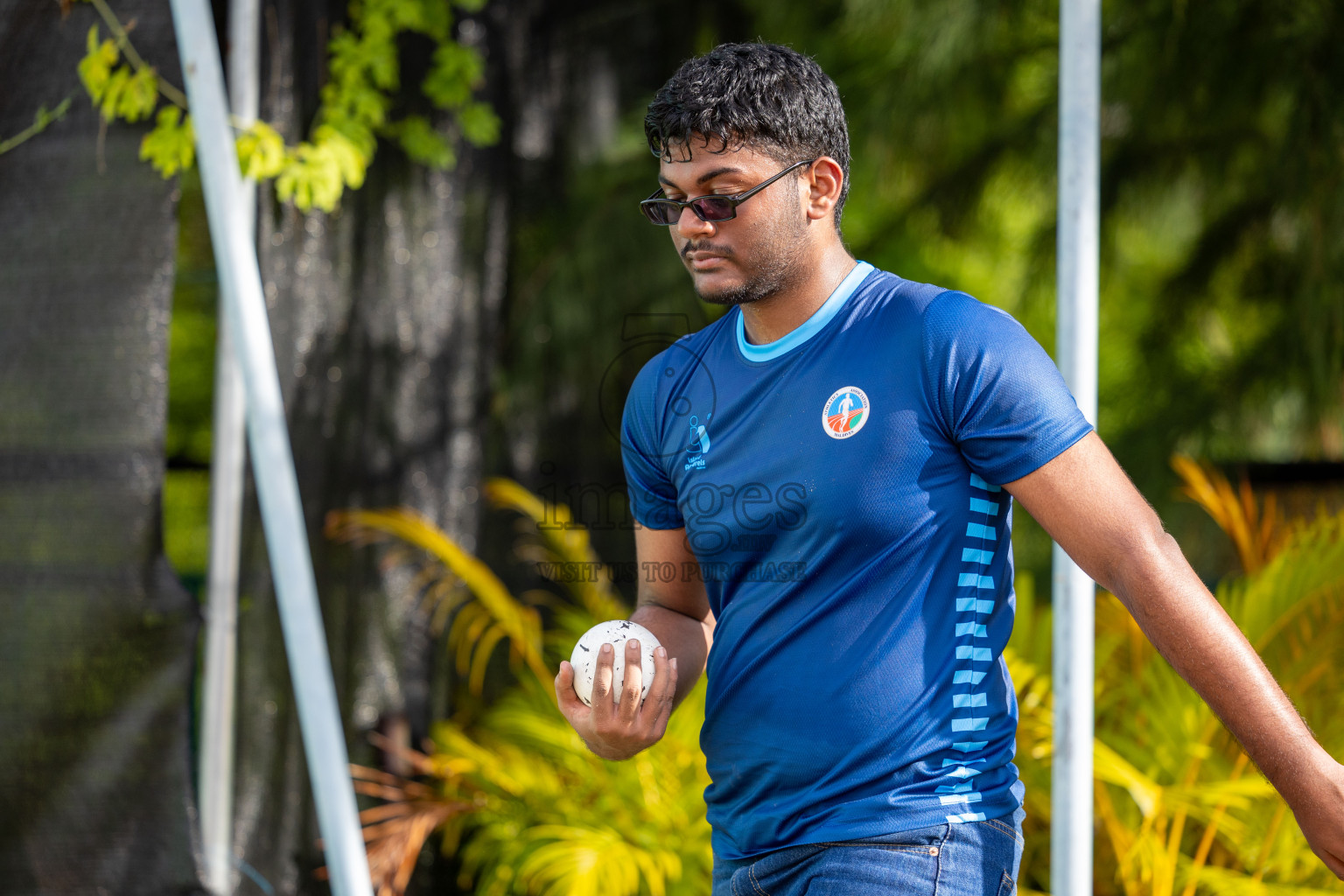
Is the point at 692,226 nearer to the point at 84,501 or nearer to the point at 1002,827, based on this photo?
the point at 1002,827

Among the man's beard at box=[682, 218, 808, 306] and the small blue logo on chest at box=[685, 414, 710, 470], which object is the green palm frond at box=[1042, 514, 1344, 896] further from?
the man's beard at box=[682, 218, 808, 306]

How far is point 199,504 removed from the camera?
627 cm

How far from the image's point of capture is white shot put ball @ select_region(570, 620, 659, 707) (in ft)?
5.68

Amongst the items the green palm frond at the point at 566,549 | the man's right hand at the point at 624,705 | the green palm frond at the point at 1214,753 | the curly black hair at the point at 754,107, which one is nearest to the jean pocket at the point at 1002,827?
the man's right hand at the point at 624,705

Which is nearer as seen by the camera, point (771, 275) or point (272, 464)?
point (771, 275)

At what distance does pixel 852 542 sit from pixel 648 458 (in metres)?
0.53

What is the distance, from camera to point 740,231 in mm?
1697

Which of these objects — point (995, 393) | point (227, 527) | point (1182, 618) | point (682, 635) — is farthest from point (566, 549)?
point (1182, 618)

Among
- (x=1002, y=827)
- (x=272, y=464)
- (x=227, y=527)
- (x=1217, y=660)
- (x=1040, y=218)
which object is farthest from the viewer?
(x=1040, y=218)

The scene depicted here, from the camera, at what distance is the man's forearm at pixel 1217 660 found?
131 centimetres

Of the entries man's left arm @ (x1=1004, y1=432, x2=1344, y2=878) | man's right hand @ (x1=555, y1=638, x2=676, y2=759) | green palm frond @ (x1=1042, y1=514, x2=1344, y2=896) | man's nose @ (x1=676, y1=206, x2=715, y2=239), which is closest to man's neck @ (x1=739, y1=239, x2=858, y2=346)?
man's nose @ (x1=676, y1=206, x2=715, y2=239)

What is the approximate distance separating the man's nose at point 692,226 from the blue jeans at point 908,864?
93 cm

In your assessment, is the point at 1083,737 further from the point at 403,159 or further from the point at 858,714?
the point at 403,159

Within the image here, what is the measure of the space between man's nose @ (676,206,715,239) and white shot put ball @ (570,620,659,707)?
0.64m
